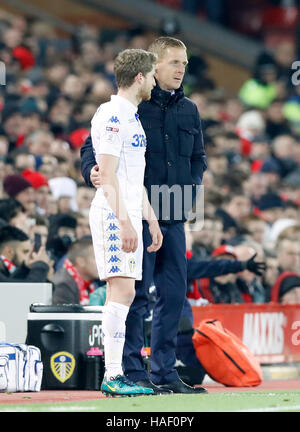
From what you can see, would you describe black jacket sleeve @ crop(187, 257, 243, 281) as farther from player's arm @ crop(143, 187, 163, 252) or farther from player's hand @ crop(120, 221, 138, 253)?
player's hand @ crop(120, 221, 138, 253)

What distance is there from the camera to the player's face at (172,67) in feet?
24.9

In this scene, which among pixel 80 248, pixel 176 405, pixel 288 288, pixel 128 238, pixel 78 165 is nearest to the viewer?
pixel 176 405

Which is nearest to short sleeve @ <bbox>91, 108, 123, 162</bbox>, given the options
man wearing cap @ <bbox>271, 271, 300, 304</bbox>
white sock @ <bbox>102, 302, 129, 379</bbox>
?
white sock @ <bbox>102, 302, 129, 379</bbox>

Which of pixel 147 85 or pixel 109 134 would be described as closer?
pixel 109 134

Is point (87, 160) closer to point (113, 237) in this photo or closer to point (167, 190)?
point (167, 190)

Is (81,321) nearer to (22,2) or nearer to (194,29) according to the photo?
(22,2)

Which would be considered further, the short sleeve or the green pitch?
the short sleeve

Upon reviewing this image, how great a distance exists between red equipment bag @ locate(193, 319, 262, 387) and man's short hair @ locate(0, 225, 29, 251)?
1560 mm

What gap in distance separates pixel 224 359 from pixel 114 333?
2234mm

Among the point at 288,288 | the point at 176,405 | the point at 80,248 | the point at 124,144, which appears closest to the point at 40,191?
the point at 80,248

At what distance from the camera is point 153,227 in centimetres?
Result: 727

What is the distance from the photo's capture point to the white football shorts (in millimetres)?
6938

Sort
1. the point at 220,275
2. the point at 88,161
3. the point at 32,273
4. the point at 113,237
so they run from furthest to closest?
the point at 220,275 → the point at 32,273 → the point at 88,161 → the point at 113,237

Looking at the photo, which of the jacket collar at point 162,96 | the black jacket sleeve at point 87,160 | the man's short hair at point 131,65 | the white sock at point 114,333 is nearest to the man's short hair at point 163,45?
the jacket collar at point 162,96
